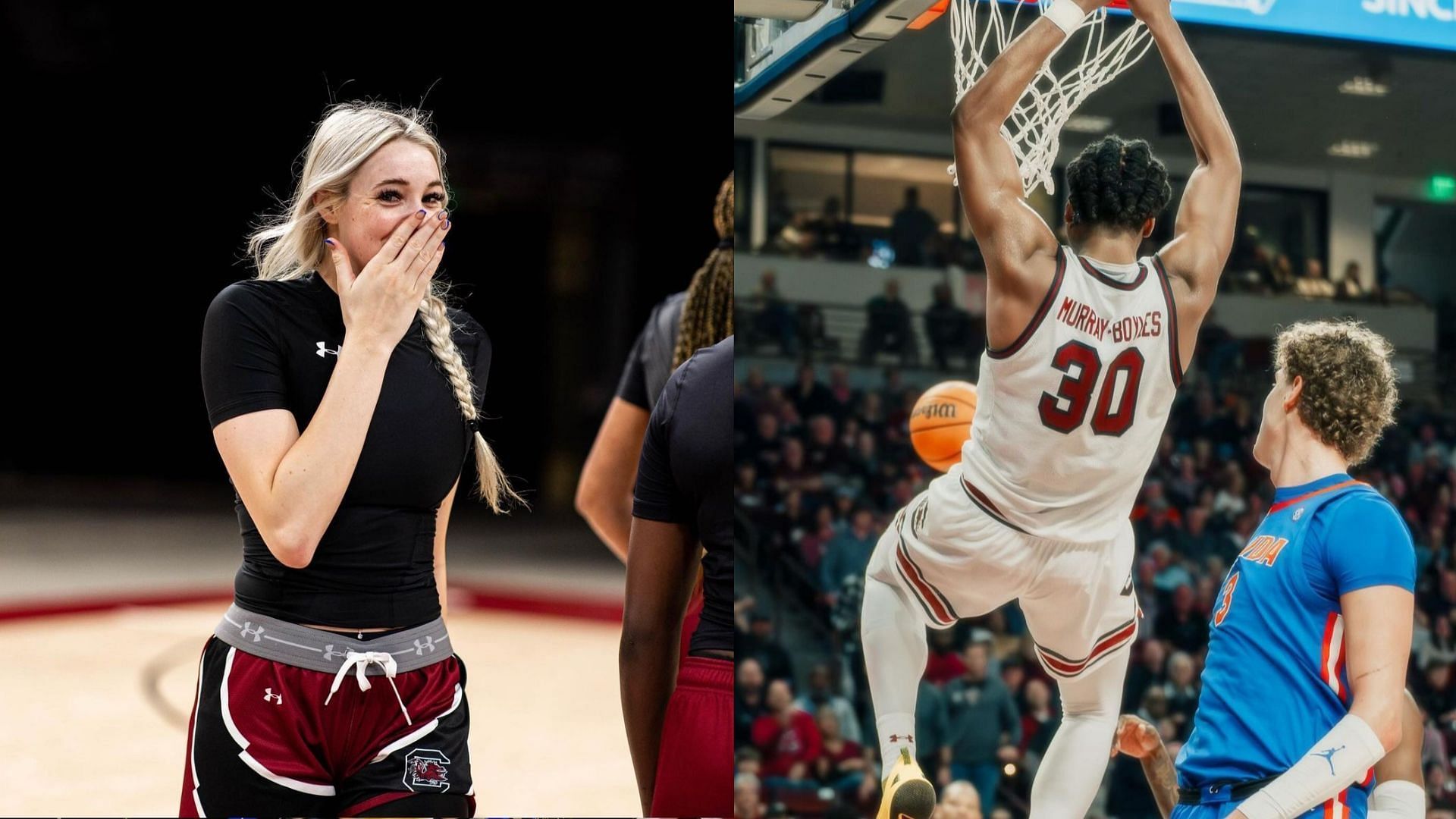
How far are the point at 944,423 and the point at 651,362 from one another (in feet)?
2.00

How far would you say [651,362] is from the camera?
2721 mm

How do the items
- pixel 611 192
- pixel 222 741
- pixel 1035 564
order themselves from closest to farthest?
pixel 222 741
pixel 1035 564
pixel 611 192

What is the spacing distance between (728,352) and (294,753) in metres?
0.91

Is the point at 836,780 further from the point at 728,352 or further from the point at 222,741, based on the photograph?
the point at 222,741

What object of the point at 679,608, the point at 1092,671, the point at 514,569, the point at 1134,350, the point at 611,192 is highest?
the point at 611,192

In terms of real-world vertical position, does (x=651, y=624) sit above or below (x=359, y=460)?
below

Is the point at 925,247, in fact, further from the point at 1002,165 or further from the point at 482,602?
the point at 482,602

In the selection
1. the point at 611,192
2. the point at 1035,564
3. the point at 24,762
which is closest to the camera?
the point at 1035,564

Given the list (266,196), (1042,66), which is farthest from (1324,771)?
(266,196)

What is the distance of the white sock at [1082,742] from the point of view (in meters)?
2.43

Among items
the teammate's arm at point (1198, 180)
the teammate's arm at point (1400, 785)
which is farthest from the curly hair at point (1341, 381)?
the teammate's arm at point (1400, 785)

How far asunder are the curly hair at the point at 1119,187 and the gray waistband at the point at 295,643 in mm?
1356

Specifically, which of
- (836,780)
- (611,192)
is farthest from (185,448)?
(836,780)

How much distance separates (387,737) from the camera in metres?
1.78
